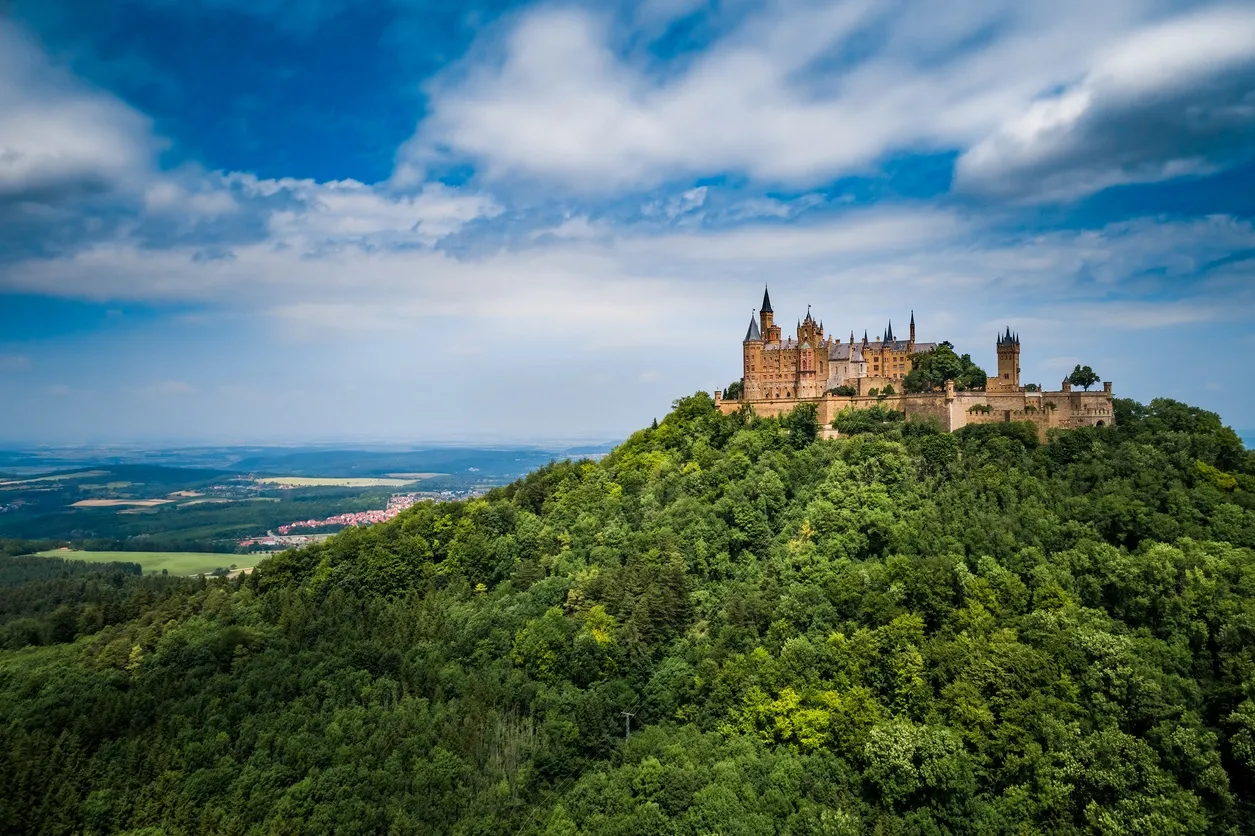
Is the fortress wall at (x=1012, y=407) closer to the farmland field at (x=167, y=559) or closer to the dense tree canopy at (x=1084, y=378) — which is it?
the dense tree canopy at (x=1084, y=378)

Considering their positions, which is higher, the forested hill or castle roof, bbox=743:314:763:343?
castle roof, bbox=743:314:763:343

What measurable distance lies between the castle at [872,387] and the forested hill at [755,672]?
340 cm

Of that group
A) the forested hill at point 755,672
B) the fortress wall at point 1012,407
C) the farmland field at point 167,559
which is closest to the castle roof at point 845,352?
the fortress wall at point 1012,407

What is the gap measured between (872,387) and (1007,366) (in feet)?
43.5

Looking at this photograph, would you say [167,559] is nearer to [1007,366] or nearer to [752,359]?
[752,359]

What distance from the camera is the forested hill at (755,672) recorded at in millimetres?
38469

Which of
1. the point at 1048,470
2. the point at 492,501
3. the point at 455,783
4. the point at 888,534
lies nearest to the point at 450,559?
the point at 492,501

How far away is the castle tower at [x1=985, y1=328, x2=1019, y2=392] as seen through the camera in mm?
76312

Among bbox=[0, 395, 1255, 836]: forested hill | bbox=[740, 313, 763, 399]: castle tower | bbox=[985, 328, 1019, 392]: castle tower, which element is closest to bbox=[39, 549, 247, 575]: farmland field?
bbox=[0, 395, 1255, 836]: forested hill

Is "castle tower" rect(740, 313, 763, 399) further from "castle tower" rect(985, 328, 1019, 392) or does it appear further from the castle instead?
"castle tower" rect(985, 328, 1019, 392)

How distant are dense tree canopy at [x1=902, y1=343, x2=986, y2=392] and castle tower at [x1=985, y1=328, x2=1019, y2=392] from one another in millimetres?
3697

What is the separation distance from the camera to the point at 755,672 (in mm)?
48594

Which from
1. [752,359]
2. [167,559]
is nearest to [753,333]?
[752,359]

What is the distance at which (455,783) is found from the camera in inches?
1764
